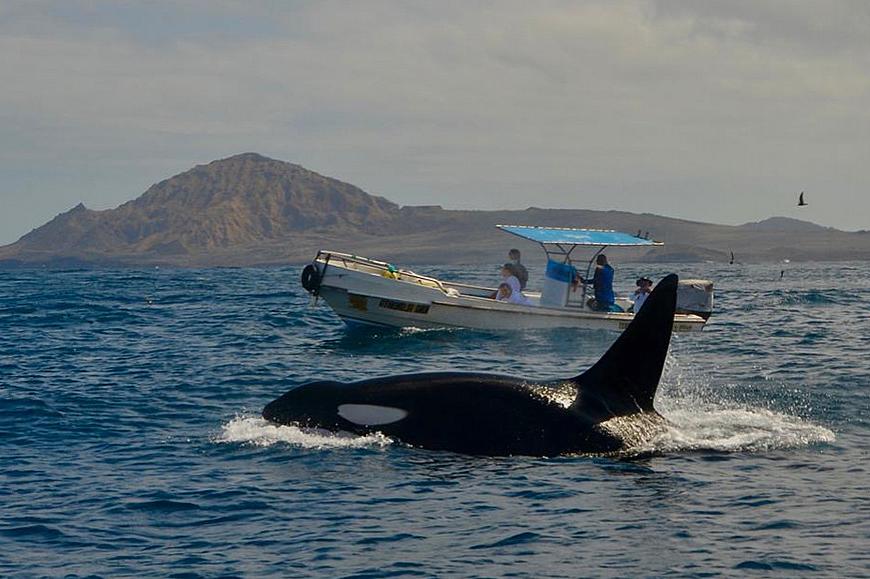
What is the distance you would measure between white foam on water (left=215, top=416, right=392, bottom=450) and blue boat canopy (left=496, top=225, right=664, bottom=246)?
17.5 meters

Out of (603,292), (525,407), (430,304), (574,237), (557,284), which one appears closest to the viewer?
(525,407)

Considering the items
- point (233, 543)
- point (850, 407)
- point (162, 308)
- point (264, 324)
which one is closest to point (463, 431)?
point (233, 543)

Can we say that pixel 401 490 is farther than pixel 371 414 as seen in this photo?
No

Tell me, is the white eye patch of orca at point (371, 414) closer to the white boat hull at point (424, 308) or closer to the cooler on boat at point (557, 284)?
the white boat hull at point (424, 308)

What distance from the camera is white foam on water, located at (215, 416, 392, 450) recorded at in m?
15.3

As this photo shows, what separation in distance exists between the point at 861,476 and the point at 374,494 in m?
5.88

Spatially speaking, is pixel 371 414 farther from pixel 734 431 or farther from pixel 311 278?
pixel 311 278

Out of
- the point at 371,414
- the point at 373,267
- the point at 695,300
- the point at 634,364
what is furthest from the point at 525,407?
the point at 695,300

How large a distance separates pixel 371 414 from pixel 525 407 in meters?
2.00

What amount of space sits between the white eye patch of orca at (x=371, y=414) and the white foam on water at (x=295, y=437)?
19cm

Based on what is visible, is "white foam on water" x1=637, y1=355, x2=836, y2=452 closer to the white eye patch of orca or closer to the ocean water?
the ocean water

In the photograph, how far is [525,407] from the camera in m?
15.1

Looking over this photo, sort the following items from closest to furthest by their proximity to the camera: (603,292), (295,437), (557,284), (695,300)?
(295,437) → (603,292) → (557,284) → (695,300)

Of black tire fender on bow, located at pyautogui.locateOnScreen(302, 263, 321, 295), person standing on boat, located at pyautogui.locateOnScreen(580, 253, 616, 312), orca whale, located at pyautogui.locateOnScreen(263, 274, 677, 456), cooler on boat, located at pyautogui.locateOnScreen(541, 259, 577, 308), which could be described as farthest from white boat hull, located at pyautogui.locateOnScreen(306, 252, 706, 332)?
orca whale, located at pyautogui.locateOnScreen(263, 274, 677, 456)
